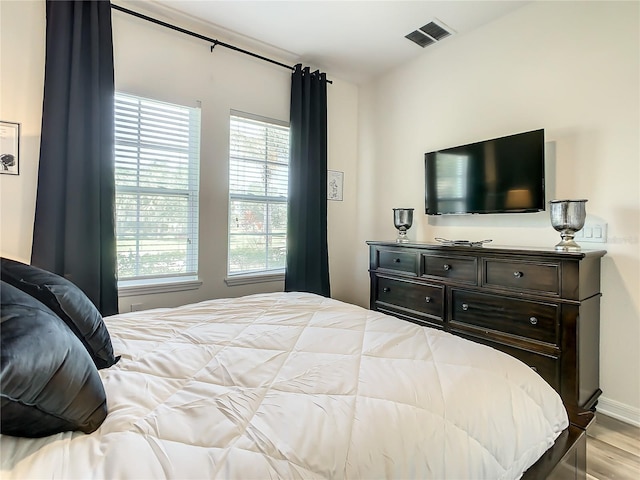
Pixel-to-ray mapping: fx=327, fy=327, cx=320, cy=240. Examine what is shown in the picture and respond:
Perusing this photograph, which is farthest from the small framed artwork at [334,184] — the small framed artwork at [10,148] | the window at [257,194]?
the small framed artwork at [10,148]

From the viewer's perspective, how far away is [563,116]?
2.32 m

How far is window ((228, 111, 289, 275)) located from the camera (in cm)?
308

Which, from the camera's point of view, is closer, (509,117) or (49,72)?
(49,72)

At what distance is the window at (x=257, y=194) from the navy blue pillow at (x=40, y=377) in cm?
229

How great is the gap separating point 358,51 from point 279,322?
2.80 m

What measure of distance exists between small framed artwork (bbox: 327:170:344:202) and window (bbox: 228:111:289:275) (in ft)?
1.76

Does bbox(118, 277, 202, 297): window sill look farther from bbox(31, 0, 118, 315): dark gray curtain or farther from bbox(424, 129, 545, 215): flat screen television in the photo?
bbox(424, 129, 545, 215): flat screen television

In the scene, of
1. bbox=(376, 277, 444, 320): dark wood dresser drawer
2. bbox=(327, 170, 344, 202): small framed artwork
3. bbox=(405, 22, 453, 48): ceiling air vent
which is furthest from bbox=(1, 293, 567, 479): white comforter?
bbox=(405, 22, 453, 48): ceiling air vent

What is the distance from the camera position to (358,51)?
318cm

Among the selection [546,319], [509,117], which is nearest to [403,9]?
[509,117]

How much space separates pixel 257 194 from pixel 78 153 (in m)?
1.45

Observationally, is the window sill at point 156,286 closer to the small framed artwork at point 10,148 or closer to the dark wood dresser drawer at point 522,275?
the small framed artwork at point 10,148

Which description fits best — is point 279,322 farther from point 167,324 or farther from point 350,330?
point 167,324

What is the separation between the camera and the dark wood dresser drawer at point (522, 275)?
1.95 metres
